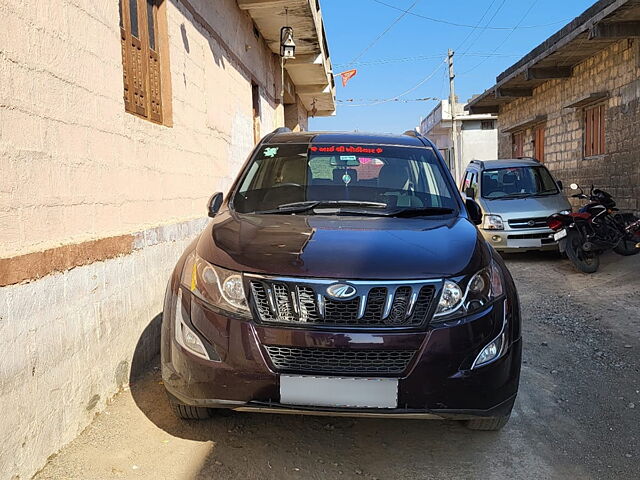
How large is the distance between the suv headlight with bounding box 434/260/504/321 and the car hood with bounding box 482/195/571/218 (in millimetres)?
6813

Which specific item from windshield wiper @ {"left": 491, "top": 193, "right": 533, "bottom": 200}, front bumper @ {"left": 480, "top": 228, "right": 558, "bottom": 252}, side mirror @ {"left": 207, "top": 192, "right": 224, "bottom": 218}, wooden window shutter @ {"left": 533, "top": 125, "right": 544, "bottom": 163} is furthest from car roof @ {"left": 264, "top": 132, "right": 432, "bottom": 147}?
wooden window shutter @ {"left": 533, "top": 125, "right": 544, "bottom": 163}

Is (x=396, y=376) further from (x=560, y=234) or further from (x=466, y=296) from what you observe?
(x=560, y=234)

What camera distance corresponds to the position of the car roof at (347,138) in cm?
425

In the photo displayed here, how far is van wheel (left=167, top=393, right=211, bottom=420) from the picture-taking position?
10.00ft

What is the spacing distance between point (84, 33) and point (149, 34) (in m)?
1.52

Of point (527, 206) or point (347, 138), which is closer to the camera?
point (347, 138)

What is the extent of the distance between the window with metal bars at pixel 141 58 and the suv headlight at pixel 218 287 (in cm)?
201

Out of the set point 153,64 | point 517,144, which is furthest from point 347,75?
point 153,64

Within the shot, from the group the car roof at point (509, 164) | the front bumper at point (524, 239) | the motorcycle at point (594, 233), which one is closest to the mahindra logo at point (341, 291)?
the motorcycle at point (594, 233)

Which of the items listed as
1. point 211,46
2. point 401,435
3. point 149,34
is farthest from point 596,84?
point 401,435

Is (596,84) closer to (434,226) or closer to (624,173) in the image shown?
(624,173)

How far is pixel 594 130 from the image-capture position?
11656mm

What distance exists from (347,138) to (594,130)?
9341 millimetres

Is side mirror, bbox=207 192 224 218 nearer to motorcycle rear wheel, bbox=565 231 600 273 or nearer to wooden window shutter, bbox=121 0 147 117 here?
wooden window shutter, bbox=121 0 147 117
